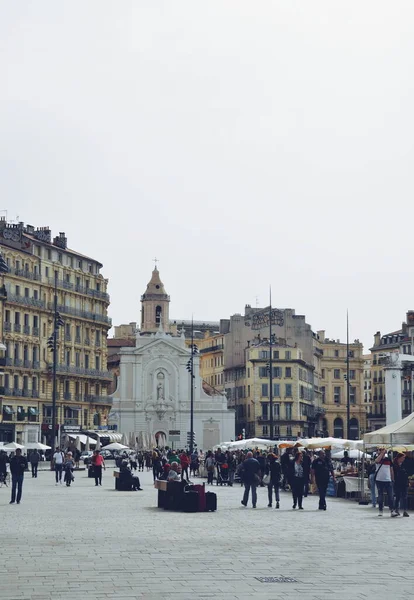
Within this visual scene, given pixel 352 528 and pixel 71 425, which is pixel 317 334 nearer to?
pixel 71 425

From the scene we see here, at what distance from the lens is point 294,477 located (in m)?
30.1

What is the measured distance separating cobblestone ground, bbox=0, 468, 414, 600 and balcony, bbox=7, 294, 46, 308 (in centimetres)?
5820

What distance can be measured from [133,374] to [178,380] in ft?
15.2

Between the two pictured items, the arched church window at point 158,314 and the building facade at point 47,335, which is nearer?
the building facade at point 47,335

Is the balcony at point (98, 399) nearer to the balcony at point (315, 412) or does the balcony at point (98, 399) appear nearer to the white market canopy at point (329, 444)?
the balcony at point (315, 412)

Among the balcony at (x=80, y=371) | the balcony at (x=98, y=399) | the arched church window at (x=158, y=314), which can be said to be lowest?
the balcony at (x=98, y=399)

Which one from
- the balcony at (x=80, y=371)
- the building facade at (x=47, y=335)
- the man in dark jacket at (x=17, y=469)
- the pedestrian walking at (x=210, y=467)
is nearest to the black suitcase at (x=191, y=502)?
the man in dark jacket at (x=17, y=469)

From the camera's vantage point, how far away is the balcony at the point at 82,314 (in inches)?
3721

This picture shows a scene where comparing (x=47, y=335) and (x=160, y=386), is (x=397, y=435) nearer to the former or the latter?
(x=47, y=335)

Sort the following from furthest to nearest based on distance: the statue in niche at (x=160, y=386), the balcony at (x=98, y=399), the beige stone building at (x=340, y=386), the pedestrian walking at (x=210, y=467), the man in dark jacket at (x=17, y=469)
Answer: the beige stone building at (x=340, y=386) < the statue in niche at (x=160, y=386) < the balcony at (x=98, y=399) < the pedestrian walking at (x=210, y=467) < the man in dark jacket at (x=17, y=469)

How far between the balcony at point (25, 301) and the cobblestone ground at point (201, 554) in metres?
58.2

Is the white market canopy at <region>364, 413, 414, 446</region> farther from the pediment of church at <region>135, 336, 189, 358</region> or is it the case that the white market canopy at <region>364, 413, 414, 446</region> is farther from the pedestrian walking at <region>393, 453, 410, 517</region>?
the pediment of church at <region>135, 336, 189, 358</region>

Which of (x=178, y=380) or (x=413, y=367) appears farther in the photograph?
(x=178, y=380)

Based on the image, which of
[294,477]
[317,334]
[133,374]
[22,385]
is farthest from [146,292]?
[294,477]
